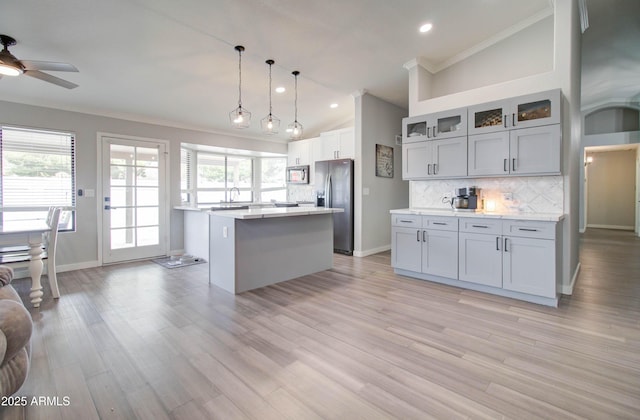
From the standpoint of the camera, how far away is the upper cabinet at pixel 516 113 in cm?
317

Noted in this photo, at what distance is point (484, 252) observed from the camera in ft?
11.1

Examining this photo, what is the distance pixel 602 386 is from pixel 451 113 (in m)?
3.18

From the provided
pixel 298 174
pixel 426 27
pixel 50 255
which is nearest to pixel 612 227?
pixel 426 27

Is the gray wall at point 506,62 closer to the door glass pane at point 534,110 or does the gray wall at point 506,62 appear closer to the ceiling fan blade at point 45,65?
the door glass pane at point 534,110

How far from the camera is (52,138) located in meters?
4.21

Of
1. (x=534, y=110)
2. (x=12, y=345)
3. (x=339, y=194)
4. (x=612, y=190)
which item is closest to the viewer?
(x=12, y=345)

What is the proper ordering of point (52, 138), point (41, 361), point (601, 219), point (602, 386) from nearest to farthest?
point (602, 386) < point (41, 361) < point (52, 138) < point (601, 219)

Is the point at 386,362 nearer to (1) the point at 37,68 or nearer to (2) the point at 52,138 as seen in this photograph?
(1) the point at 37,68

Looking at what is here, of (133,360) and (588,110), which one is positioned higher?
(588,110)

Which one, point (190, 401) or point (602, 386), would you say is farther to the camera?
point (602, 386)

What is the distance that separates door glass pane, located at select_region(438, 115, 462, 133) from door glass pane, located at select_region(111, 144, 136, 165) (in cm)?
495

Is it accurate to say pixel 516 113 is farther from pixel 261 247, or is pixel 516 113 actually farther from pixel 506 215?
pixel 261 247

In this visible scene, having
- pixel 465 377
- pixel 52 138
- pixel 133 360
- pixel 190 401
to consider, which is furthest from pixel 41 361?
pixel 52 138

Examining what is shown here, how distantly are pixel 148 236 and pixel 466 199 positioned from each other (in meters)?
5.22
